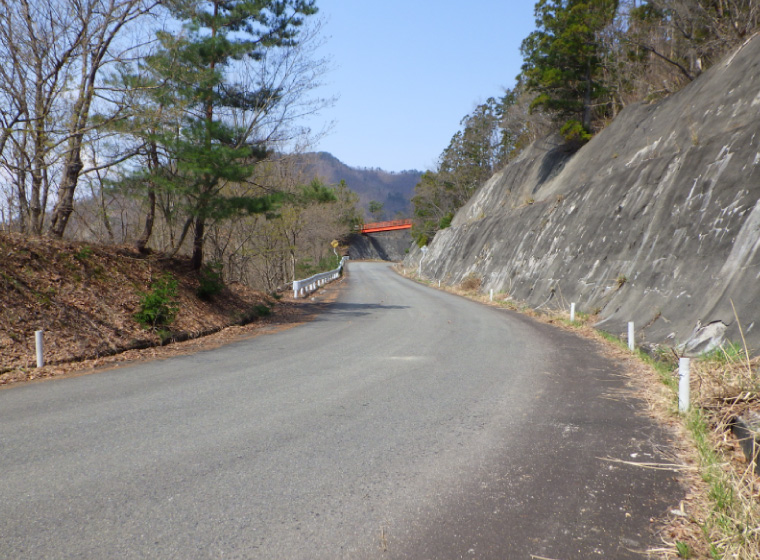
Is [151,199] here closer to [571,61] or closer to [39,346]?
[39,346]

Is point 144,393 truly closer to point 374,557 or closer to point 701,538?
point 374,557

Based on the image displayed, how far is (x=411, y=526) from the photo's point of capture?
11.1 ft

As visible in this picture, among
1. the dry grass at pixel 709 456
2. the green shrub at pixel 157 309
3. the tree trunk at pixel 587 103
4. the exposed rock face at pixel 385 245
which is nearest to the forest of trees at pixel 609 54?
the tree trunk at pixel 587 103

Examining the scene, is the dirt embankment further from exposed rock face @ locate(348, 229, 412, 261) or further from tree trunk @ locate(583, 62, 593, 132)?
exposed rock face @ locate(348, 229, 412, 261)

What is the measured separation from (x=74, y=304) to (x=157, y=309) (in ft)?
5.39

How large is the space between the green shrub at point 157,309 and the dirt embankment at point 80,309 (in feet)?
0.43

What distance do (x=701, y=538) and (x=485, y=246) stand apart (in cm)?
3033

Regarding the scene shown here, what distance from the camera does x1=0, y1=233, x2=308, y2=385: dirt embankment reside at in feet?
28.7

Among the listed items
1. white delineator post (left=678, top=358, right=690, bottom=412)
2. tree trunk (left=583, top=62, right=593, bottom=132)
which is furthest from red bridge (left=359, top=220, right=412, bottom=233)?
white delineator post (left=678, top=358, right=690, bottom=412)

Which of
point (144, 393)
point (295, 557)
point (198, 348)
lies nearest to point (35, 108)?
point (198, 348)

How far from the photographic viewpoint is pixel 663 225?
13367mm

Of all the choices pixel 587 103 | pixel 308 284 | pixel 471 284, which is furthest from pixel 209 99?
pixel 587 103

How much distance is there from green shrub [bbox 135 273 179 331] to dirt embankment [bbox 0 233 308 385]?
0.43ft

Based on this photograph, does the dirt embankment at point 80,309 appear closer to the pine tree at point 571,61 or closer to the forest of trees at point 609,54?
the forest of trees at point 609,54
